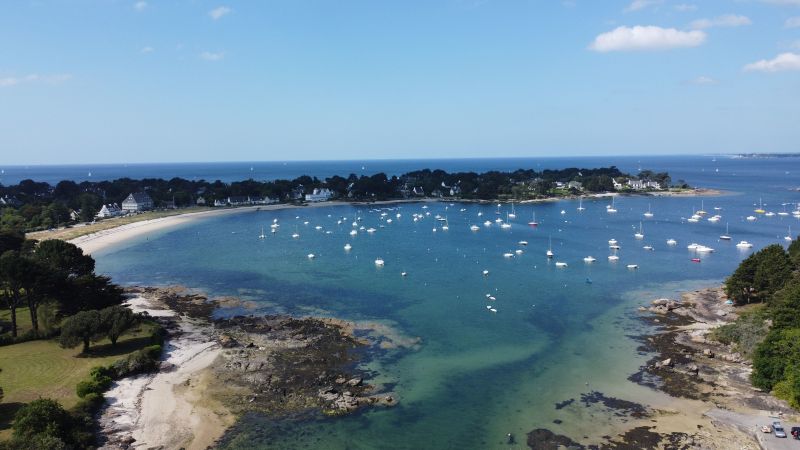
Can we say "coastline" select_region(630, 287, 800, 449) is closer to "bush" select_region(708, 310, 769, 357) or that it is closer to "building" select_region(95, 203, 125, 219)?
"bush" select_region(708, 310, 769, 357)

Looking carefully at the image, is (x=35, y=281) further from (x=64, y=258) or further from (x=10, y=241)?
(x=10, y=241)

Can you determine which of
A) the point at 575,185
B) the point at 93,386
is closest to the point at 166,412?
the point at 93,386

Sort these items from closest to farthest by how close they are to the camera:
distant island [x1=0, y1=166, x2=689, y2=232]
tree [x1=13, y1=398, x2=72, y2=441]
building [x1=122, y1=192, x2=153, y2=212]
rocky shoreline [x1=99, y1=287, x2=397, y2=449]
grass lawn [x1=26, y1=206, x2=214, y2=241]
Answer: tree [x1=13, y1=398, x2=72, y2=441] < rocky shoreline [x1=99, y1=287, x2=397, y2=449] < grass lawn [x1=26, y1=206, x2=214, y2=241] < distant island [x1=0, y1=166, x2=689, y2=232] < building [x1=122, y1=192, x2=153, y2=212]

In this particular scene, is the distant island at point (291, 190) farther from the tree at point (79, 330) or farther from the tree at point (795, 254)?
the tree at point (795, 254)

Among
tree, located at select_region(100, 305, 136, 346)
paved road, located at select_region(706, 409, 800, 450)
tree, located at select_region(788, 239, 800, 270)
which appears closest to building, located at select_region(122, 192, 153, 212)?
tree, located at select_region(100, 305, 136, 346)

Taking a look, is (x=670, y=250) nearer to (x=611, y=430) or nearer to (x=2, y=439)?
(x=611, y=430)

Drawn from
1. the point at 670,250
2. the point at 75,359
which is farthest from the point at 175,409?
the point at 670,250
